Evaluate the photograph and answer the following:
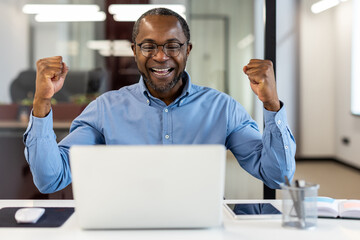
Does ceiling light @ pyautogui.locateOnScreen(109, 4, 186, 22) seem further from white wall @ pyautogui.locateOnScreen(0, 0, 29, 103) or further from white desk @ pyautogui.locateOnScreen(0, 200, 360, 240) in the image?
white desk @ pyautogui.locateOnScreen(0, 200, 360, 240)

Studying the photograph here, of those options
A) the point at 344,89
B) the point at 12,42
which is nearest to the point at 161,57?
the point at 12,42

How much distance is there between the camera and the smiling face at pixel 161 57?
1857mm

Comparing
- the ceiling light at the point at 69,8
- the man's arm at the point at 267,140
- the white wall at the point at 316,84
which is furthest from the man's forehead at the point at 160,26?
the white wall at the point at 316,84

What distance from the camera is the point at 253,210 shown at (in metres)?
1.35

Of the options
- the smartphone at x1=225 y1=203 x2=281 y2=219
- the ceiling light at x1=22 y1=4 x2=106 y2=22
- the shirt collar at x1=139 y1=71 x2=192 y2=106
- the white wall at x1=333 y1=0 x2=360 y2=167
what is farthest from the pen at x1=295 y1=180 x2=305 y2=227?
the white wall at x1=333 y1=0 x2=360 y2=167

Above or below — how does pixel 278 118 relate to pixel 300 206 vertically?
above

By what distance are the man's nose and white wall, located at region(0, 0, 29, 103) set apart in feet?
7.14

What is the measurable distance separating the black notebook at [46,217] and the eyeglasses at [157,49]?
2.60 ft

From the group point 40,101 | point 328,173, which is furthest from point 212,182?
point 328,173

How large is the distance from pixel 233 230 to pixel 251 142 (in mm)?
727

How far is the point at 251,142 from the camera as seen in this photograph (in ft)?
6.02

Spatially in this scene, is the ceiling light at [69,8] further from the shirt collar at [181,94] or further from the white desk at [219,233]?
the white desk at [219,233]

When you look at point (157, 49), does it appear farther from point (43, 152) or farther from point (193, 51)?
point (193, 51)

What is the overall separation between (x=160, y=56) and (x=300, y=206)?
0.95 metres
